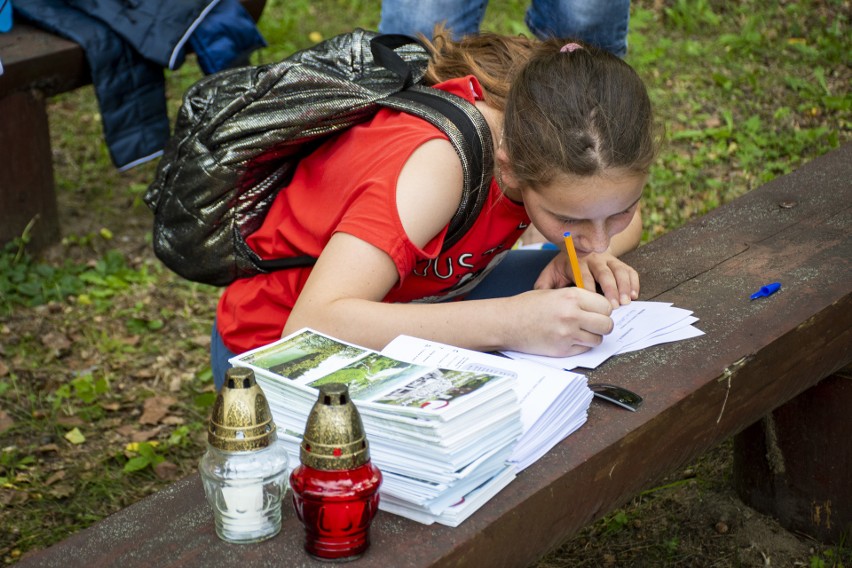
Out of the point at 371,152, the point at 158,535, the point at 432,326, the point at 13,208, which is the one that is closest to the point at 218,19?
the point at 13,208

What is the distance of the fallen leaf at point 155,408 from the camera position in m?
3.32

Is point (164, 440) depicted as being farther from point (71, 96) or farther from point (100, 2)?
point (71, 96)

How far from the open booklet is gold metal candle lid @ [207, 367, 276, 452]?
5.8 inches

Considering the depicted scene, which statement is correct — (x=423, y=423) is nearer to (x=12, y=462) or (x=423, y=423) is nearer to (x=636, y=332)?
(x=636, y=332)

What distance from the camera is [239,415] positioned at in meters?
1.32

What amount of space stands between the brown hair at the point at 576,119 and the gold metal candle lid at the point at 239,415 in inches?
32.8

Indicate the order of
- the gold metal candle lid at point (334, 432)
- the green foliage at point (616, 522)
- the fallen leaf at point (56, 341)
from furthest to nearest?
the fallen leaf at point (56, 341)
the green foliage at point (616, 522)
the gold metal candle lid at point (334, 432)

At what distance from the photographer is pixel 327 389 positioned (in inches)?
50.8

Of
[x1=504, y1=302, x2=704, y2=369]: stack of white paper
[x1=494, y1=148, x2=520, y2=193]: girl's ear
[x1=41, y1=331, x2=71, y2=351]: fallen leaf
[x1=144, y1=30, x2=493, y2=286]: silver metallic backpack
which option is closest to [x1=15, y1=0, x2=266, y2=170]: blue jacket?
[x1=41, y1=331, x2=71, y2=351]: fallen leaf

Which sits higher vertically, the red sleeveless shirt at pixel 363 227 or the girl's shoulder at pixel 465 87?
the girl's shoulder at pixel 465 87

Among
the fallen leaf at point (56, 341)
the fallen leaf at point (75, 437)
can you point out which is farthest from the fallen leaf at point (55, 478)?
the fallen leaf at point (56, 341)

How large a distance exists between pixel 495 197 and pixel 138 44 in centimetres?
217

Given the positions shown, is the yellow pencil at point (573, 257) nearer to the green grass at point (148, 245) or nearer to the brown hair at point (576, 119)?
the brown hair at point (576, 119)

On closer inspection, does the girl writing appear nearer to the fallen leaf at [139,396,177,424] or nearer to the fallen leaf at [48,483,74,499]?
the fallen leaf at [48,483,74,499]
